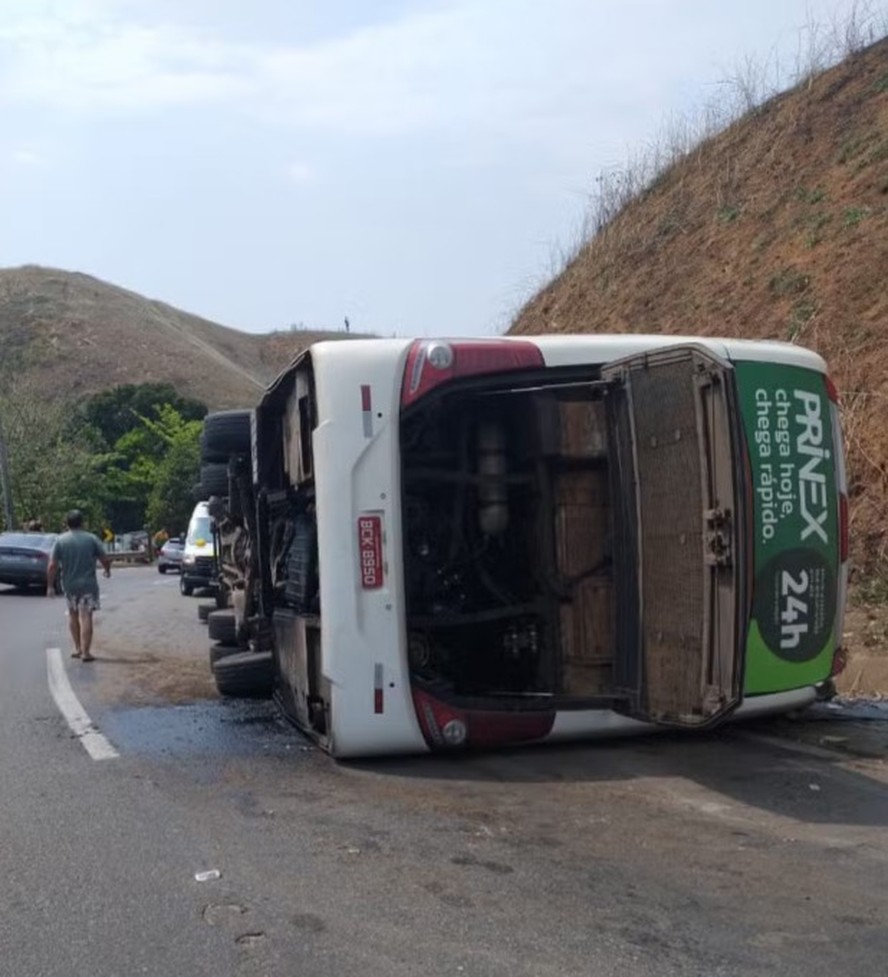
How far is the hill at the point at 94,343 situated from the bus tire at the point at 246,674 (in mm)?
63689

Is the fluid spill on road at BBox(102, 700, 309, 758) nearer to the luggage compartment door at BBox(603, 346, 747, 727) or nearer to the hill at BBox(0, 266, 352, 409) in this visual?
the luggage compartment door at BBox(603, 346, 747, 727)

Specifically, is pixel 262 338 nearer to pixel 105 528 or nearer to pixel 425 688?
pixel 105 528

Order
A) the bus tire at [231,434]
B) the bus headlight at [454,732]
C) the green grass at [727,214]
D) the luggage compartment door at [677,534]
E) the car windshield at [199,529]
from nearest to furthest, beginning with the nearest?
the luggage compartment door at [677,534] → the bus headlight at [454,732] → the bus tire at [231,434] → the green grass at [727,214] → the car windshield at [199,529]

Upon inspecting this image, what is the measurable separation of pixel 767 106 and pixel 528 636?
698 inches

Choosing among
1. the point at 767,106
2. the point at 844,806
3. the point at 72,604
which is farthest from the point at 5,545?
the point at 844,806

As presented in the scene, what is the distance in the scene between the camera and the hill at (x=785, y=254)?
47.0 ft

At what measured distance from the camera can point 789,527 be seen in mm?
6625

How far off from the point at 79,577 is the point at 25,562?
15.0m

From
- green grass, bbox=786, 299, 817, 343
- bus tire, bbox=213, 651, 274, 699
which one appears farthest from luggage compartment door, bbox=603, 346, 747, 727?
green grass, bbox=786, 299, 817, 343

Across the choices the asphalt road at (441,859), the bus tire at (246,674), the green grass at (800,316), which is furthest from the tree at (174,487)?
the asphalt road at (441,859)

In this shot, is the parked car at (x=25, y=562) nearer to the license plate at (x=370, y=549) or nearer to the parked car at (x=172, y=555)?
the parked car at (x=172, y=555)

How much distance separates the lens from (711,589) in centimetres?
651

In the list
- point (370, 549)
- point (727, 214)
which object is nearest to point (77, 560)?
point (370, 549)

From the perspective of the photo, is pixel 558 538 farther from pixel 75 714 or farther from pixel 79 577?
pixel 79 577
